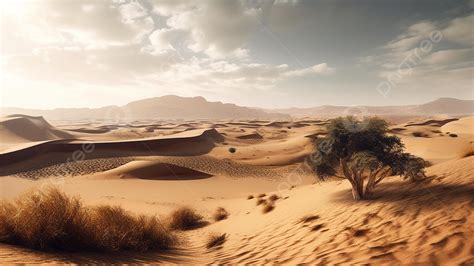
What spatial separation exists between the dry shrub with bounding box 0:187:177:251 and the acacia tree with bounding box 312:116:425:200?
242 inches

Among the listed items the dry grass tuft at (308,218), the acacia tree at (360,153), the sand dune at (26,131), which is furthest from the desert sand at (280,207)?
the sand dune at (26,131)

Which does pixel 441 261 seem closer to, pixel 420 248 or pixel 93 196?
pixel 420 248

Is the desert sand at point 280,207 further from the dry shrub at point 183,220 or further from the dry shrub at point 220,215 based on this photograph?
the dry shrub at point 183,220

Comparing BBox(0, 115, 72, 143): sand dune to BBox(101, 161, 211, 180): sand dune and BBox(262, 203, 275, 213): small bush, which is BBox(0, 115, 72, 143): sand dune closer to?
BBox(101, 161, 211, 180): sand dune

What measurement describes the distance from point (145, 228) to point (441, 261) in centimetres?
552

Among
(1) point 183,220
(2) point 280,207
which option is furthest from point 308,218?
(1) point 183,220

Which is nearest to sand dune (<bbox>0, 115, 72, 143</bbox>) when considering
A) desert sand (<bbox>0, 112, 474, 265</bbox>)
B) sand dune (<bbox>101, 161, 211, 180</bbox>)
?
desert sand (<bbox>0, 112, 474, 265</bbox>)

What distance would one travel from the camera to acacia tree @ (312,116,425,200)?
897 centimetres

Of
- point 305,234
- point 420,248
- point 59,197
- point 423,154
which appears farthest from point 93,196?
point 423,154

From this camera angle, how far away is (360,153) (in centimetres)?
871

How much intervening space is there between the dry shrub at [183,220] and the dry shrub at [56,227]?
432 centimetres

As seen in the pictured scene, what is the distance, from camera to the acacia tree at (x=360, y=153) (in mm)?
8969

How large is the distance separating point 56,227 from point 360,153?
745 centimetres

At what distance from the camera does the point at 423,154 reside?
77.2 ft
